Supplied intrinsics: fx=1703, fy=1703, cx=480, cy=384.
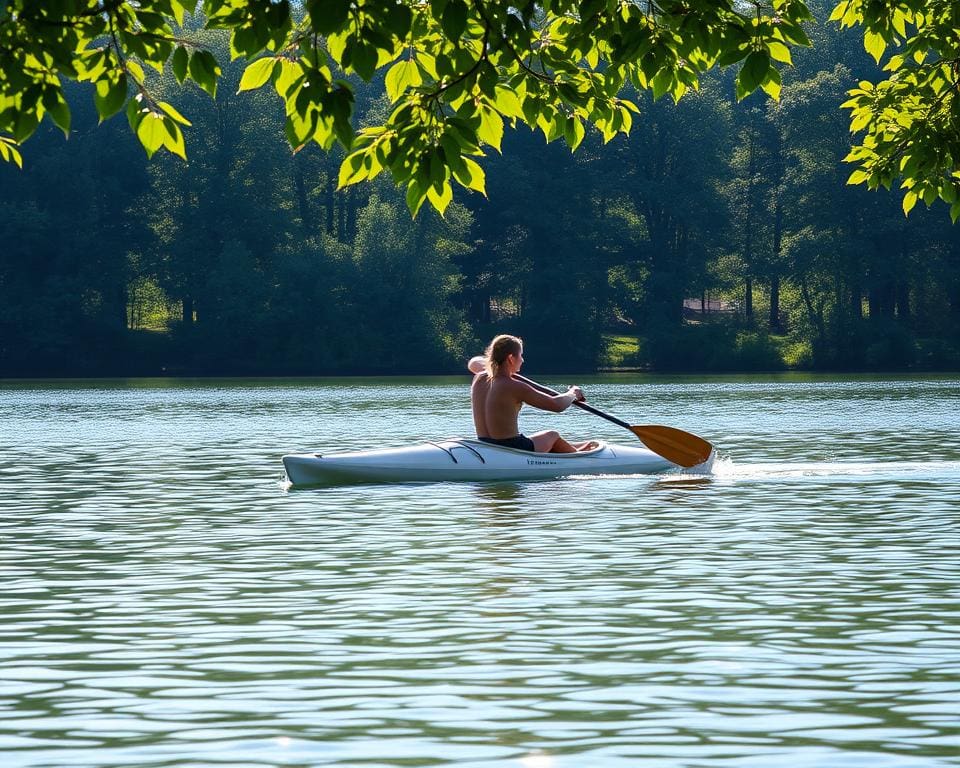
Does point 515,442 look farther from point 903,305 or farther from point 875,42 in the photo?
point 903,305

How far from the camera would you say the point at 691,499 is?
55.4ft

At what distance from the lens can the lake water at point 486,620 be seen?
6684 mm

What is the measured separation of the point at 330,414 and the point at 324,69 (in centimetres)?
3014

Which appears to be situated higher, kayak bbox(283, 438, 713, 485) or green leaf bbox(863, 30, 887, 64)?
green leaf bbox(863, 30, 887, 64)

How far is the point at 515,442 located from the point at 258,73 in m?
13.0

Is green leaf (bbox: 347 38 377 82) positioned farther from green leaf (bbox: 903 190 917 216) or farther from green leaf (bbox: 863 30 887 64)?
green leaf (bbox: 903 190 917 216)

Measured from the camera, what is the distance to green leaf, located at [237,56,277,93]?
6.11 m

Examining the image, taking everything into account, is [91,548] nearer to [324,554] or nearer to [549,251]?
[324,554]

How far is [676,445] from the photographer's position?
2011cm

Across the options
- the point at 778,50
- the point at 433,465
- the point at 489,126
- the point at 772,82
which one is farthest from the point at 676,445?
the point at 489,126

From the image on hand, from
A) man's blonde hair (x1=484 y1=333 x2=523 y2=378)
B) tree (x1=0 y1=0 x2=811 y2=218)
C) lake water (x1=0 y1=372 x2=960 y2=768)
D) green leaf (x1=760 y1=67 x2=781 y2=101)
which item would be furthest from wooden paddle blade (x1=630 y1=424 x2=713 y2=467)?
green leaf (x1=760 y1=67 x2=781 y2=101)

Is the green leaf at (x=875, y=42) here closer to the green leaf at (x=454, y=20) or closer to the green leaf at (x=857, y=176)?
the green leaf at (x=857, y=176)

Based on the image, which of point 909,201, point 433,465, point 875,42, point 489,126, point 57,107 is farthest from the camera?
point 433,465

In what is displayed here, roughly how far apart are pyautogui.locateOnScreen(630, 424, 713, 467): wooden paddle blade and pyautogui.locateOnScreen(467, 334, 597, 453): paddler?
3.82ft
